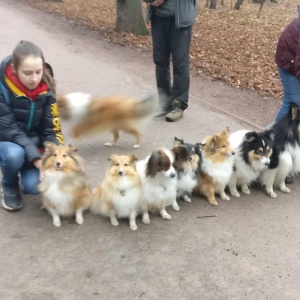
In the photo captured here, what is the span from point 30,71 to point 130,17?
9221mm

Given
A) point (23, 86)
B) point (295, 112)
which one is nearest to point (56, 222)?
point (23, 86)

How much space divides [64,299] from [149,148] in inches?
111

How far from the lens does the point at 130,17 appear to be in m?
12.0

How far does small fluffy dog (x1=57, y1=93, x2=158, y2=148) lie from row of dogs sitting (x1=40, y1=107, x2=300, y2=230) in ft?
3.01

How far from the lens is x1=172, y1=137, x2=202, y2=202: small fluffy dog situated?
12.9ft

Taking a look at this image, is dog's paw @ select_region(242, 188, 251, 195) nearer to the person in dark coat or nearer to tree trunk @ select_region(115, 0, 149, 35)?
the person in dark coat

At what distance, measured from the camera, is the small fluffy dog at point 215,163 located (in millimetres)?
4145

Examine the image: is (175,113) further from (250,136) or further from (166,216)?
(166,216)

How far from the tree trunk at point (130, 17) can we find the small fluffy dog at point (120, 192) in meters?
9.27

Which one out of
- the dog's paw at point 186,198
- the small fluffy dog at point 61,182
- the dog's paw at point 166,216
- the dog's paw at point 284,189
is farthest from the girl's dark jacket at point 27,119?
the dog's paw at point 284,189

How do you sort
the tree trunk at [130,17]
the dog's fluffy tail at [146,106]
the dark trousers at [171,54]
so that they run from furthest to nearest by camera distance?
the tree trunk at [130,17], the dark trousers at [171,54], the dog's fluffy tail at [146,106]

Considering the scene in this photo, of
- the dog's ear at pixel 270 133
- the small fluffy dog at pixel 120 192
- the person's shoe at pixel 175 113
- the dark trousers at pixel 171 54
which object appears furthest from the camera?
the person's shoe at pixel 175 113

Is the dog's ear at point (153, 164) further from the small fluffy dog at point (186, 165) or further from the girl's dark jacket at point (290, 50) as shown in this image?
the girl's dark jacket at point (290, 50)

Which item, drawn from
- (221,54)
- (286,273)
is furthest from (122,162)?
(221,54)
